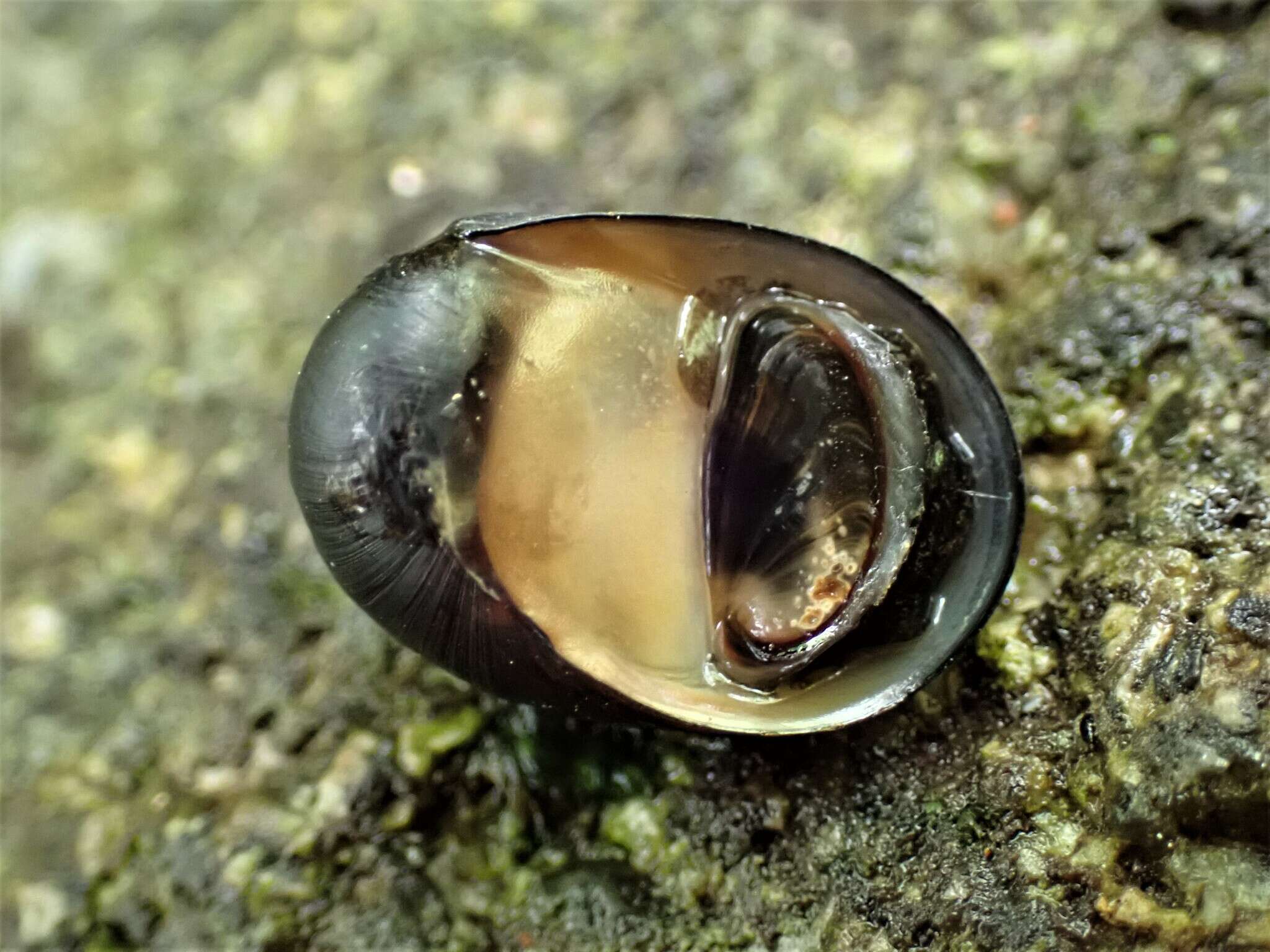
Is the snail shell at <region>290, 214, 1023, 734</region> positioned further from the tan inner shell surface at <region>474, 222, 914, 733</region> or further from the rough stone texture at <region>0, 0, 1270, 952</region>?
the rough stone texture at <region>0, 0, 1270, 952</region>

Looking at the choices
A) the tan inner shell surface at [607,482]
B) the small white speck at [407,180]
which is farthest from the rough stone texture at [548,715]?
the tan inner shell surface at [607,482]

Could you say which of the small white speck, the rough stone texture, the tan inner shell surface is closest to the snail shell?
the tan inner shell surface

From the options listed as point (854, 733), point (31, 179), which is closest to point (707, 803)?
point (854, 733)

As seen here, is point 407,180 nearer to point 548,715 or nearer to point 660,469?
point 660,469

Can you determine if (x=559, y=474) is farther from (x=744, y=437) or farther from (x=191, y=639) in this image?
(x=191, y=639)

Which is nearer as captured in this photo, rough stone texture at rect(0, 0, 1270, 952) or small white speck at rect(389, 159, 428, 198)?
rough stone texture at rect(0, 0, 1270, 952)

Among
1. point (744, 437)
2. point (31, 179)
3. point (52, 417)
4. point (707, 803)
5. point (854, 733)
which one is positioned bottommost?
point (707, 803)
